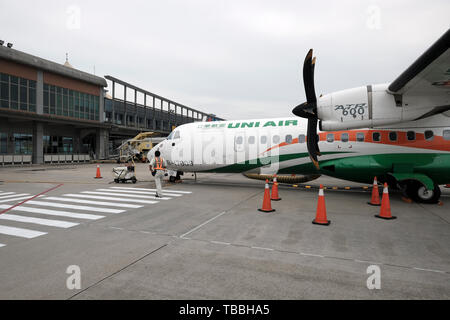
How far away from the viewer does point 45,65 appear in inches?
1223

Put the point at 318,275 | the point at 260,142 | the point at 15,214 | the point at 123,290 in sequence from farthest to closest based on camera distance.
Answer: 1. the point at 260,142
2. the point at 15,214
3. the point at 318,275
4. the point at 123,290

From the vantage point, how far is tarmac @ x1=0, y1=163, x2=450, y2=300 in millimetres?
3359

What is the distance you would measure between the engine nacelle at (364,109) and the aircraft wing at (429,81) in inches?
7.3

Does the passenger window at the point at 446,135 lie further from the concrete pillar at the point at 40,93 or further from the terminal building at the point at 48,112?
the concrete pillar at the point at 40,93

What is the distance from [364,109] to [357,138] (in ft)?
7.35

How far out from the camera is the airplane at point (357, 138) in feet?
26.0

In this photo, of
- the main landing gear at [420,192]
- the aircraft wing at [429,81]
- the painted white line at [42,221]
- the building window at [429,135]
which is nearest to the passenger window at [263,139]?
the aircraft wing at [429,81]

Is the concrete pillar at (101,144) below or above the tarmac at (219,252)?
above

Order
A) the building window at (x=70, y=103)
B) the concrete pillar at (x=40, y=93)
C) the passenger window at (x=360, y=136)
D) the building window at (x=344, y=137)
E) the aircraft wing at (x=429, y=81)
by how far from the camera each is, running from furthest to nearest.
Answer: the building window at (x=70, y=103)
the concrete pillar at (x=40, y=93)
the building window at (x=344, y=137)
the passenger window at (x=360, y=136)
the aircraft wing at (x=429, y=81)

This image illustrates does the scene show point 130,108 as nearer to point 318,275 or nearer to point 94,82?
point 94,82
